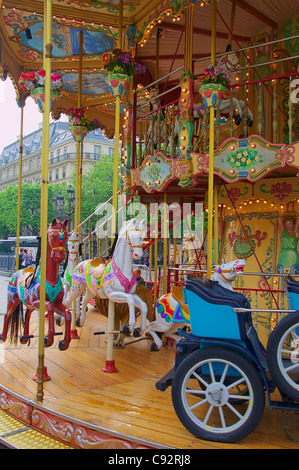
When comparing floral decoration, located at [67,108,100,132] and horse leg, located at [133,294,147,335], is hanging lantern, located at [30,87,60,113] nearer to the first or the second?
horse leg, located at [133,294,147,335]

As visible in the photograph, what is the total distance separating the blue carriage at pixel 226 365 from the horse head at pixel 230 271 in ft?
2.62

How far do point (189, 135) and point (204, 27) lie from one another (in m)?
4.02

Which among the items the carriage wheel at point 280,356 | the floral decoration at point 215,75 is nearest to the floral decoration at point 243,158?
the floral decoration at point 215,75

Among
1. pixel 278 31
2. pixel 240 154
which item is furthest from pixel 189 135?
pixel 278 31

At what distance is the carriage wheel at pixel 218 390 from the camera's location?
11.0 ft

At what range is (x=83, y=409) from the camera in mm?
4188

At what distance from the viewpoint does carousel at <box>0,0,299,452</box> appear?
11.6 ft

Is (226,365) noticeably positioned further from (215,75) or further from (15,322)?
(15,322)

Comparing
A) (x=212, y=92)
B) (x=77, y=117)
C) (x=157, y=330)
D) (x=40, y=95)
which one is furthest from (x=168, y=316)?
(x=77, y=117)

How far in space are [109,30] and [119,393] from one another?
268 inches

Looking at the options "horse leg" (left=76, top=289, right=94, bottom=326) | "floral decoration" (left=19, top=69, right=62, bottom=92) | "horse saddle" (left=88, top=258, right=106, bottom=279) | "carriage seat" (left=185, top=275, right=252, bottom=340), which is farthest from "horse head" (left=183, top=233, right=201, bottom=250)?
"carriage seat" (left=185, top=275, right=252, bottom=340)

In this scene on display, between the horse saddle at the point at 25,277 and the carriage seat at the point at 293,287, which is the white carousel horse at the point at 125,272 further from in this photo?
the carriage seat at the point at 293,287

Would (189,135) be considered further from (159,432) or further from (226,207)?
(159,432)
